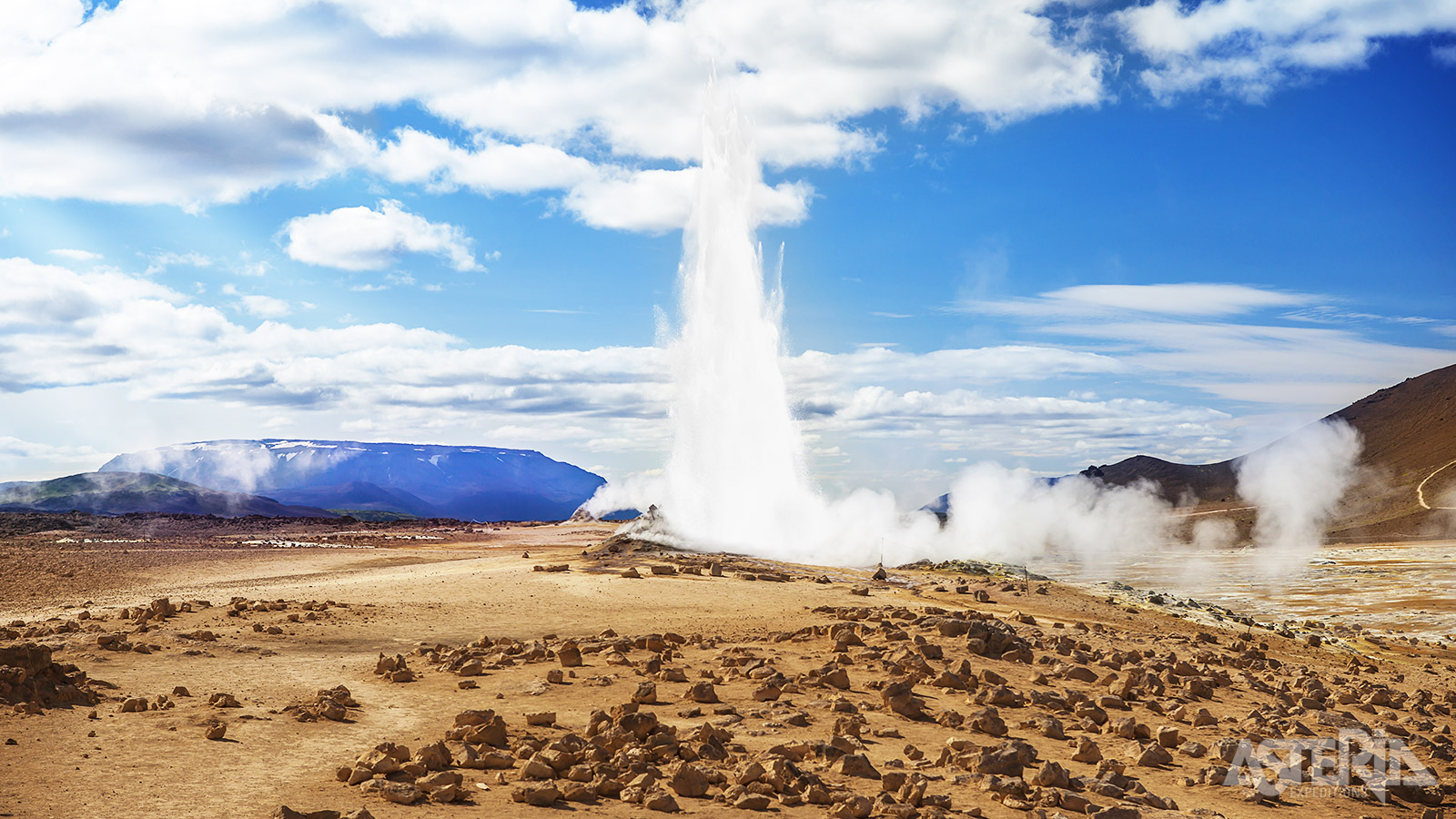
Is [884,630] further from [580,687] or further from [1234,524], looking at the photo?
[1234,524]

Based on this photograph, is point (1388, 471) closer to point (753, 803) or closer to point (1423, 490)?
point (1423, 490)

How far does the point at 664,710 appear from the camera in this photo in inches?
468

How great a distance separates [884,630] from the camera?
661 inches

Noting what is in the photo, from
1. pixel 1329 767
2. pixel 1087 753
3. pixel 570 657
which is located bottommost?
pixel 1329 767

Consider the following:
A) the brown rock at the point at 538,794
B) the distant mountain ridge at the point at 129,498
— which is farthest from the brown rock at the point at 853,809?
the distant mountain ridge at the point at 129,498

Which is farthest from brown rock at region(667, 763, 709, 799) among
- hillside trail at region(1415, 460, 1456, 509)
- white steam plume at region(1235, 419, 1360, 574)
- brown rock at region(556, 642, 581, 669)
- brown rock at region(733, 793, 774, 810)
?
hillside trail at region(1415, 460, 1456, 509)

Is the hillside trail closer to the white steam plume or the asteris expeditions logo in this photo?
the white steam plume

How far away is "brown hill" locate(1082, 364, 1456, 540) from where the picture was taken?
88125 mm

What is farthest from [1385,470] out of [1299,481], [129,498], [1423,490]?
[129,498]

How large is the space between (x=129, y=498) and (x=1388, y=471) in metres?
137

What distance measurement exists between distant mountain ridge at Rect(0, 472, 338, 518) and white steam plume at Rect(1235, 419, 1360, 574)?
3741 inches

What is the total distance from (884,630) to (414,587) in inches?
489

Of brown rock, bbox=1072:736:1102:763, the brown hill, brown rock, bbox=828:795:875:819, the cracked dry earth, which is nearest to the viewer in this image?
brown rock, bbox=828:795:875:819

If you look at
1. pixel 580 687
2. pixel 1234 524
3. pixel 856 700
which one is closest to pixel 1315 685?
pixel 856 700
